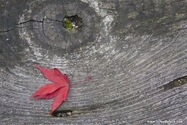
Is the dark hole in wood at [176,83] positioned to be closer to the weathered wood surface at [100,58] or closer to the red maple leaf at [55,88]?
the weathered wood surface at [100,58]

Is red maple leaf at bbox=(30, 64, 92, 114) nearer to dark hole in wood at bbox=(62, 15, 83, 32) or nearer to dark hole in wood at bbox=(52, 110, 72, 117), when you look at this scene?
dark hole in wood at bbox=(52, 110, 72, 117)

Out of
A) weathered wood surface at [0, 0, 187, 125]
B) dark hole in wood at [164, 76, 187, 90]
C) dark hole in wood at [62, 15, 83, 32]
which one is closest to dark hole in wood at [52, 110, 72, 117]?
weathered wood surface at [0, 0, 187, 125]

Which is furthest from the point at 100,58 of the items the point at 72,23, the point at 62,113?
the point at 62,113

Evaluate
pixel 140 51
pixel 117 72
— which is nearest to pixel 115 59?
pixel 117 72

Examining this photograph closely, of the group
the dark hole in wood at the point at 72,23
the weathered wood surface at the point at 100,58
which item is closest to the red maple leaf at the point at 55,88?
the weathered wood surface at the point at 100,58

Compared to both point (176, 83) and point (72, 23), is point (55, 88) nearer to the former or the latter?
point (72, 23)

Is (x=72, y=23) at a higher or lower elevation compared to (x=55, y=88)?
higher
